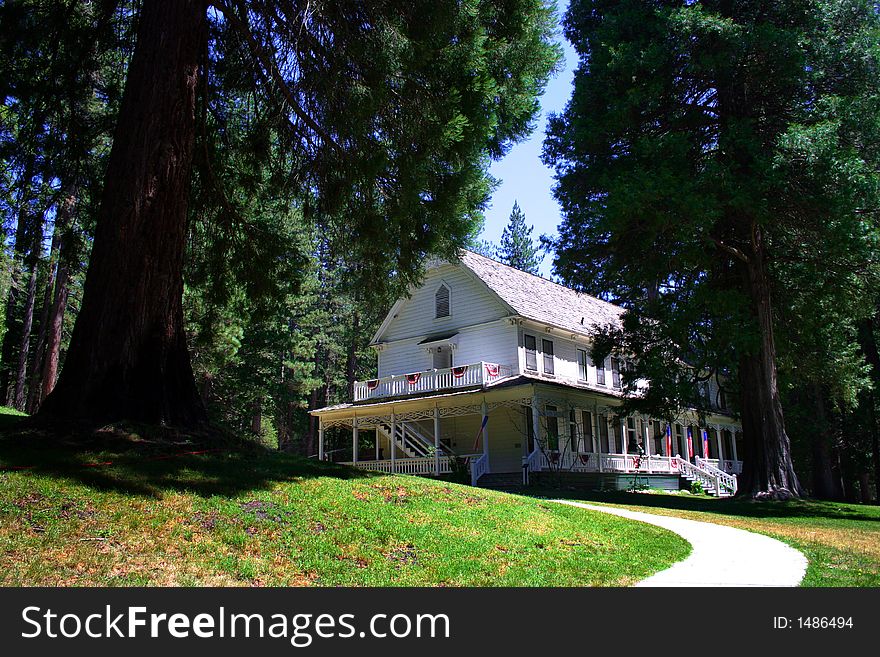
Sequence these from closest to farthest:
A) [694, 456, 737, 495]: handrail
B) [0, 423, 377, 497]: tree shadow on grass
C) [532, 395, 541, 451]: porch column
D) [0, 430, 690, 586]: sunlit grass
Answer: [0, 430, 690, 586]: sunlit grass
[0, 423, 377, 497]: tree shadow on grass
[532, 395, 541, 451]: porch column
[694, 456, 737, 495]: handrail

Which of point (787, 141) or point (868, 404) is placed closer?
point (787, 141)

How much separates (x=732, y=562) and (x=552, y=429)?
18932mm

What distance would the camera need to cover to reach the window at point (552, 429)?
24462mm

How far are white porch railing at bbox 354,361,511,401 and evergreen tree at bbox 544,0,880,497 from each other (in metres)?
6.02

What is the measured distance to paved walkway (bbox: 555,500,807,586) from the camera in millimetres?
6840

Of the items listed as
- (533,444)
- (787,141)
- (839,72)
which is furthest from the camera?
(533,444)

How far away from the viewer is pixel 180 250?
31.6 feet

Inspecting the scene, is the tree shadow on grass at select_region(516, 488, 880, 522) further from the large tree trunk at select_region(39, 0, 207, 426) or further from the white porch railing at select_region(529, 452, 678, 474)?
the large tree trunk at select_region(39, 0, 207, 426)

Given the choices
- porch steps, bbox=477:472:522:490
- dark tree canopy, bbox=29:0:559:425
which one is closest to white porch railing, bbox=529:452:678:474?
porch steps, bbox=477:472:522:490
